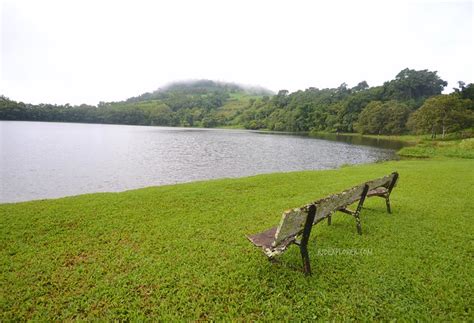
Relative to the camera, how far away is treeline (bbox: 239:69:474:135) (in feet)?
217

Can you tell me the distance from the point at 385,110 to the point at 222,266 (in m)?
106

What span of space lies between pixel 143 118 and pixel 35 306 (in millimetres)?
205850

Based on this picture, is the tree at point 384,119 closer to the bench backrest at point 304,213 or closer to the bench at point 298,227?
the bench backrest at point 304,213

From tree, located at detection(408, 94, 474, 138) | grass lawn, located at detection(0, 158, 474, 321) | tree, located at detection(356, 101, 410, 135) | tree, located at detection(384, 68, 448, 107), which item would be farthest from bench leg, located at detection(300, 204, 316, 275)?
tree, located at detection(384, 68, 448, 107)

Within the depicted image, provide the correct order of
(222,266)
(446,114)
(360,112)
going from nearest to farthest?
(222,266) → (446,114) → (360,112)

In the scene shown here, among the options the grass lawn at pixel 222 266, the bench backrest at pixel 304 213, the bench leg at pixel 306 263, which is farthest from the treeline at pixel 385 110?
the bench leg at pixel 306 263

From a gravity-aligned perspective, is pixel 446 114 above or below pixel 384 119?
above

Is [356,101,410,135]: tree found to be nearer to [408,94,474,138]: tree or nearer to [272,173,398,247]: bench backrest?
[408,94,474,138]: tree

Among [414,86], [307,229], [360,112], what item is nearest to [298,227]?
[307,229]

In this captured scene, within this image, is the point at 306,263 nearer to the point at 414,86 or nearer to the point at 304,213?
the point at 304,213

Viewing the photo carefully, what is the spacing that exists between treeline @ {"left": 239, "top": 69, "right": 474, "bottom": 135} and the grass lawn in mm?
76127

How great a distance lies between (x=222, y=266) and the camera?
5672mm

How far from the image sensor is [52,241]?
23.5ft

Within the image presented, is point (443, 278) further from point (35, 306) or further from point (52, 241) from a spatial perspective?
→ point (52, 241)
